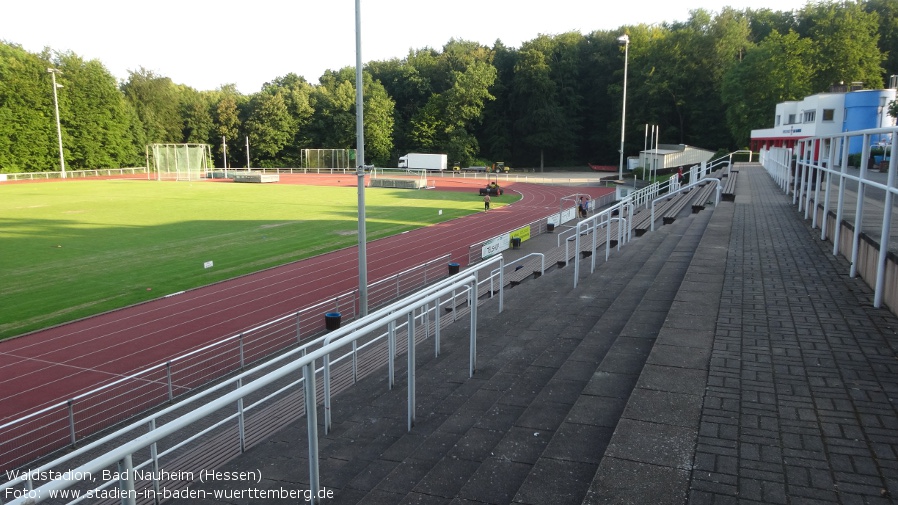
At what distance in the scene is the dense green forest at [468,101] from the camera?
70000mm

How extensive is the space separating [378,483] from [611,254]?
10.9m

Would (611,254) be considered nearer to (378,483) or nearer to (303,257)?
(378,483)

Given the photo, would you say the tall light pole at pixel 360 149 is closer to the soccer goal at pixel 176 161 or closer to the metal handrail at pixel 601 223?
the metal handrail at pixel 601 223

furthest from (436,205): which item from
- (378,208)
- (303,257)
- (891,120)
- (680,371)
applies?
(680,371)

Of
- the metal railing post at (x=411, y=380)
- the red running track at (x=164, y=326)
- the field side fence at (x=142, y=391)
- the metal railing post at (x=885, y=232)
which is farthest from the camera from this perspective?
the red running track at (x=164, y=326)

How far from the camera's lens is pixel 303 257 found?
82.9ft

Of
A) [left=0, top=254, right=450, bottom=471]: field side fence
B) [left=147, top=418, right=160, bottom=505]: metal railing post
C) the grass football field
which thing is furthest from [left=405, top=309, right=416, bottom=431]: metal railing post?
the grass football field

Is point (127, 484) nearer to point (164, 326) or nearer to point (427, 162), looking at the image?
point (164, 326)

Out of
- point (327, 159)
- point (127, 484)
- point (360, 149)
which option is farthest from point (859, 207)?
point (327, 159)

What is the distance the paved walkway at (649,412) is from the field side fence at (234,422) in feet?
1.37

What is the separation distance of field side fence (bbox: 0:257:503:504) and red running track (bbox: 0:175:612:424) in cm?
397

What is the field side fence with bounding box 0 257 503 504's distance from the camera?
2.92m

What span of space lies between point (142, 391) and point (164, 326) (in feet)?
15.0

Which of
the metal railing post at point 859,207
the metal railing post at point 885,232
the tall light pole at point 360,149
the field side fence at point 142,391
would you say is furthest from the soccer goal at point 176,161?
the metal railing post at point 885,232
